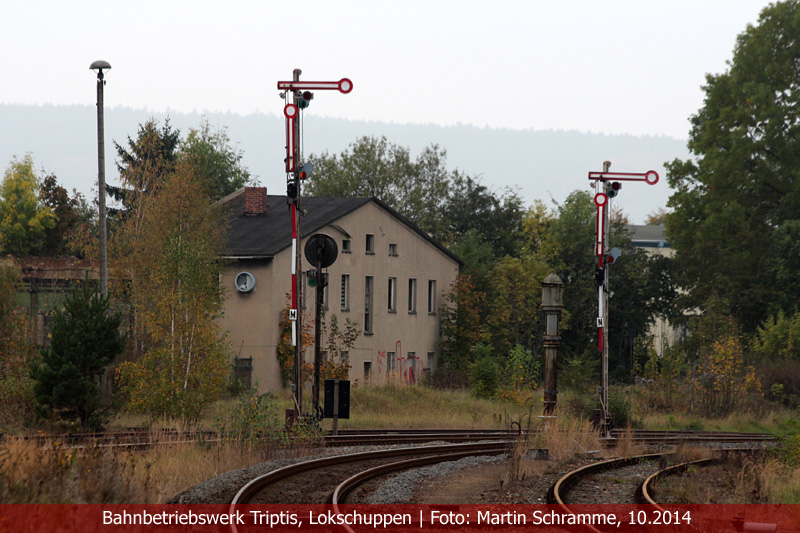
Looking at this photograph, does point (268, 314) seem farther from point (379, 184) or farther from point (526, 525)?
point (379, 184)

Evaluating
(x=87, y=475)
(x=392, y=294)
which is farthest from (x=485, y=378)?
(x=87, y=475)

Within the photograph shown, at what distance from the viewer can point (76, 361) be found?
21.0 metres

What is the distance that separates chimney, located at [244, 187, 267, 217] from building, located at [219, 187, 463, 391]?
5 centimetres

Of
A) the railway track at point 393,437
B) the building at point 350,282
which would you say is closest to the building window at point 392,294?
the building at point 350,282

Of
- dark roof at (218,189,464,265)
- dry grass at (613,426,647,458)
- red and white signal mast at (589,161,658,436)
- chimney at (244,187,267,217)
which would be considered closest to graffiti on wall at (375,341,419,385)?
dark roof at (218,189,464,265)

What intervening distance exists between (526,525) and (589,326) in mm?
47334

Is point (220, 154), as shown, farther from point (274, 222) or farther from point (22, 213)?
point (274, 222)

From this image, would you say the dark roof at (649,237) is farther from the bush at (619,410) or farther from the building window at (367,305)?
the bush at (619,410)

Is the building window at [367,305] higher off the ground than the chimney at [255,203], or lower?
lower

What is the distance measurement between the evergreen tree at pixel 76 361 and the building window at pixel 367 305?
22483mm

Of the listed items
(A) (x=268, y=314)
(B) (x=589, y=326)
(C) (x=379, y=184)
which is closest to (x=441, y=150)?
(C) (x=379, y=184)

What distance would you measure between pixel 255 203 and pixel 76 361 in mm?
24535

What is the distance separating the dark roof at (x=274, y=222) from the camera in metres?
38.7

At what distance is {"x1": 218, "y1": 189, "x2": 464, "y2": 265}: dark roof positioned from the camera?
127ft
